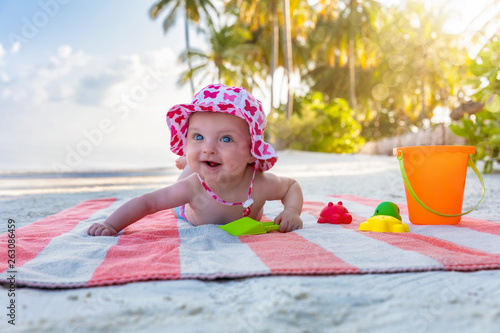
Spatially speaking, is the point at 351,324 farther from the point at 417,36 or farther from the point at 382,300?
the point at 417,36

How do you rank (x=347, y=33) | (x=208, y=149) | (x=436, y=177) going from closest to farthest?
(x=208, y=149), (x=436, y=177), (x=347, y=33)

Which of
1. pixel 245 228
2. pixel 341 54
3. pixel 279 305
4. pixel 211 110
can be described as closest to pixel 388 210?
pixel 245 228

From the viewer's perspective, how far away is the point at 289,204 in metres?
2.38

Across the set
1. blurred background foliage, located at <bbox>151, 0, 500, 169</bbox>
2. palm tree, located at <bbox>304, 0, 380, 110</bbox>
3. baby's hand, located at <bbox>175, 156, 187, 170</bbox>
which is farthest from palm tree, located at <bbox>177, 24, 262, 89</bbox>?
baby's hand, located at <bbox>175, 156, 187, 170</bbox>

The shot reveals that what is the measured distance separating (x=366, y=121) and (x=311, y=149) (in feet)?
50.5

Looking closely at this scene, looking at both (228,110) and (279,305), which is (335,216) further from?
(279,305)

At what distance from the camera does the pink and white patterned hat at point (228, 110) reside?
204 cm

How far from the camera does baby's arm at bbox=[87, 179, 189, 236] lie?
208 centimetres

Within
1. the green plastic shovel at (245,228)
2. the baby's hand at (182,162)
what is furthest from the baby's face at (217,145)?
the baby's hand at (182,162)

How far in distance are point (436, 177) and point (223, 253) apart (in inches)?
54.2

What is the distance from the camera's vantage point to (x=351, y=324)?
98cm

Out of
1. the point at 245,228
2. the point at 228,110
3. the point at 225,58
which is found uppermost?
the point at 225,58

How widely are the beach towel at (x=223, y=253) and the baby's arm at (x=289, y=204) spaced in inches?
3.8

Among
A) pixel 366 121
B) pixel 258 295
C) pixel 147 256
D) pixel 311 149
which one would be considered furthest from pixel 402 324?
pixel 366 121
